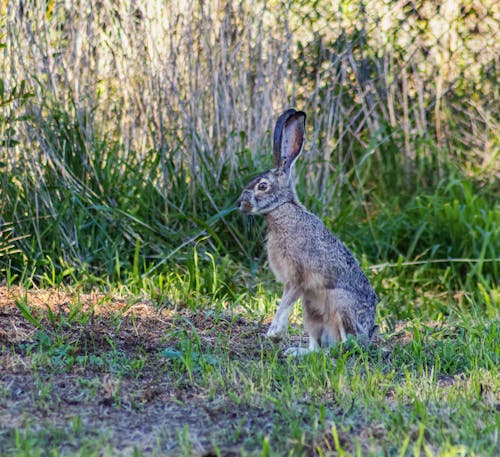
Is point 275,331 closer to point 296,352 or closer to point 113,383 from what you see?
point 296,352

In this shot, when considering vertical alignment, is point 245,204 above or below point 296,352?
above

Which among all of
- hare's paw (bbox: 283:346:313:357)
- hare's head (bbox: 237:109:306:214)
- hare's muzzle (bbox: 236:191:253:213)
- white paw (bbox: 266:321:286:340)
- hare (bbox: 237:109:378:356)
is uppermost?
hare's head (bbox: 237:109:306:214)

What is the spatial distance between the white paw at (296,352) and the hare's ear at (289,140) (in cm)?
95

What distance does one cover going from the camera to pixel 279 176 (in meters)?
4.71

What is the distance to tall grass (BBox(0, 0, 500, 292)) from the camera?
599 centimetres

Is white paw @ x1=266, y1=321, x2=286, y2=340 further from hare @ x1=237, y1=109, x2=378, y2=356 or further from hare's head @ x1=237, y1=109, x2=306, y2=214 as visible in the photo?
hare's head @ x1=237, y1=109, x2=306, y2=214

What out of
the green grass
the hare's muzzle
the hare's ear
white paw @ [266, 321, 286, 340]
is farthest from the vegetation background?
the hare's ear

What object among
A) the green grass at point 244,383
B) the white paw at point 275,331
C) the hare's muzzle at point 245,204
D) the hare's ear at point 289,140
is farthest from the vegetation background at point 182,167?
the hare's ear at point 289,140

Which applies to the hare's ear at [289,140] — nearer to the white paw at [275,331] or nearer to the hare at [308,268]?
the hare at [308,268]

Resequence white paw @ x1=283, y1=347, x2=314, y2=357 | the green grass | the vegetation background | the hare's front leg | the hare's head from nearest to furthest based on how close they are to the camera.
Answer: the green grass, white paw @ x1=283, y1=347, x2=314, y2=357, the hare's front leg, the hare's head, the vegetation background

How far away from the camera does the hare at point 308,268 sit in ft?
15.0

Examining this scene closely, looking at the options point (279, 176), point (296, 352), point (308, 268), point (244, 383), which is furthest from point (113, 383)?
point (279, 176)

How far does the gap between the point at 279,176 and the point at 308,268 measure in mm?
522

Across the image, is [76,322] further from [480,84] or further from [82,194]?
[480,84]
